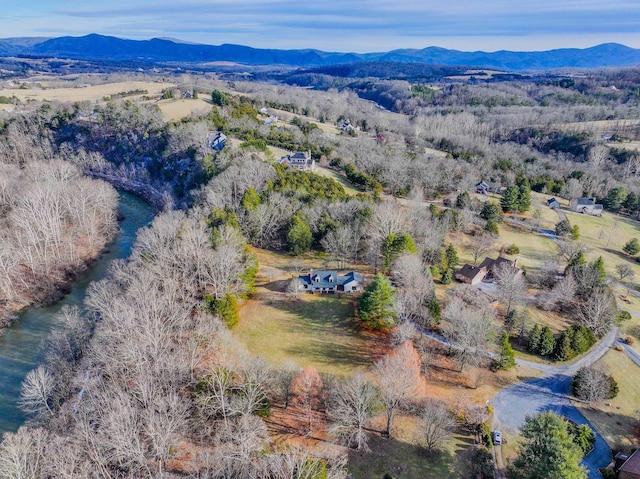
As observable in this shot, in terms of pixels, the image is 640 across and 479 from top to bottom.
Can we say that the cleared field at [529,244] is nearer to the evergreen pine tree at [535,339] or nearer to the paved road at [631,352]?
the paved road at [631,352]

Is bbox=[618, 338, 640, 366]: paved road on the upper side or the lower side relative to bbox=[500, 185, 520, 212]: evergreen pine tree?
lower

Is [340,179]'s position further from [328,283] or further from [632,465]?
[632,465]

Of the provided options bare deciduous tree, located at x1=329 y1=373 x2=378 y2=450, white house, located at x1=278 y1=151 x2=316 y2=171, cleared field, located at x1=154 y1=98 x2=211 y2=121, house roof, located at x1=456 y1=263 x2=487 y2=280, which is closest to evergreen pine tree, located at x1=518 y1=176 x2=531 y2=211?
house roof, located at x1=456 y1=263 x2=487 y2=280

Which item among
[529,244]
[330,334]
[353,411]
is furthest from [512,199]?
[353,411]

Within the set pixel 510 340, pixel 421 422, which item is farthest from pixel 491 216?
pixel 421 422

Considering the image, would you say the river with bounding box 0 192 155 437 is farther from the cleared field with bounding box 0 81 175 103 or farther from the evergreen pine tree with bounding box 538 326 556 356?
the cleared field with bounding box 0 81 175 103
